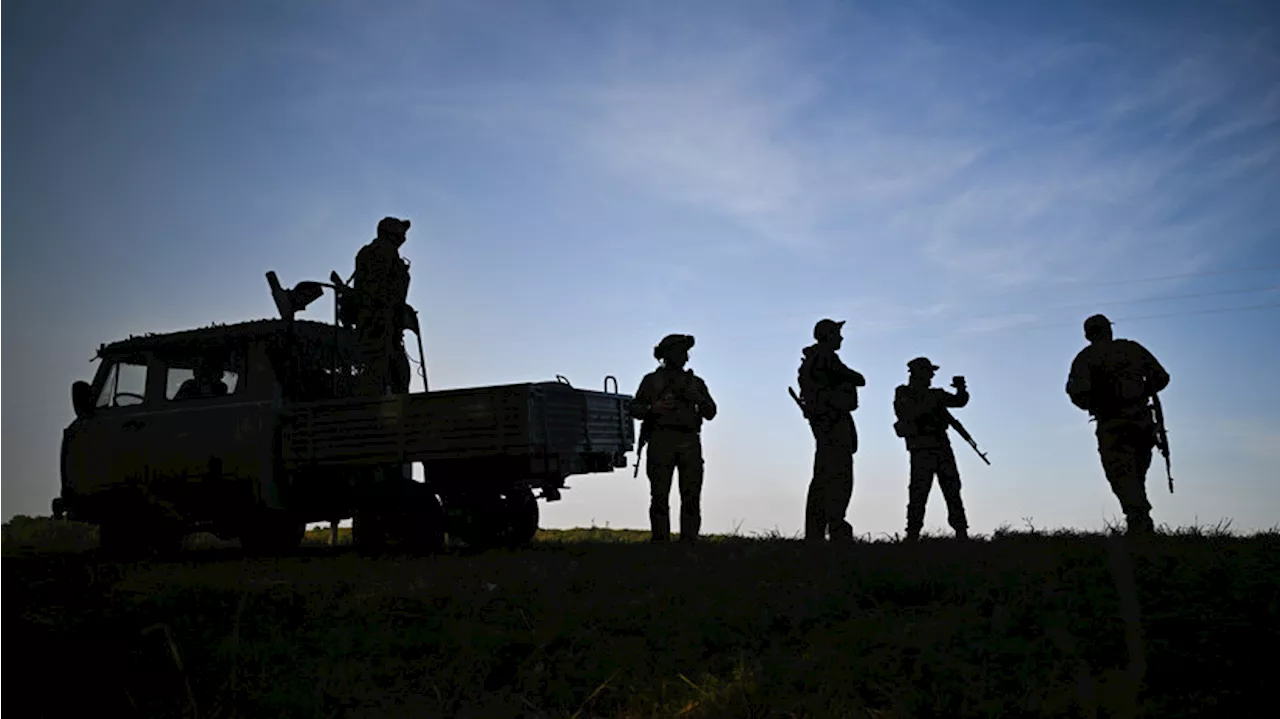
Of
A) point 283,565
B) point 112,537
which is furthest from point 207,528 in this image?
point 283,565

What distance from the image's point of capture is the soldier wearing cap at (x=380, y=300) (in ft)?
37.8

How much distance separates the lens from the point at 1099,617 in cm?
560

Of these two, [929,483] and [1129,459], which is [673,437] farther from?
[1129,459]

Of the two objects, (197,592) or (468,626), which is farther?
(197,592)

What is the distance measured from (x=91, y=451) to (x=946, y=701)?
10610mm

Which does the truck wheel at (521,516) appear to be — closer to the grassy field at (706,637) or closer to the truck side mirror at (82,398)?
the grassy field at (706,637)

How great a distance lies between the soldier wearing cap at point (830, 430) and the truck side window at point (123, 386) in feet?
25.3

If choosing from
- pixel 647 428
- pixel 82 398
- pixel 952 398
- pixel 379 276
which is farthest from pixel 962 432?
pixel 82 398

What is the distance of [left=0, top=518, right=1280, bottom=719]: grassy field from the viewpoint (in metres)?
5.03

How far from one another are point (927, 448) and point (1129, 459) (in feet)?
7.41

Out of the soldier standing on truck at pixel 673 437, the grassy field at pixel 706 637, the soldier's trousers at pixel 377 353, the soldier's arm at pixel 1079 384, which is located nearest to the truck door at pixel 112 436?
the soldier's trousers at pixel 377 353

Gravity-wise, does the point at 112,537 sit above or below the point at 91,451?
below

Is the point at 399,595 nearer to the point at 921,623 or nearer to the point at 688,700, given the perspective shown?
the point at 688,700

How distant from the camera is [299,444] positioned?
10.7 metres
